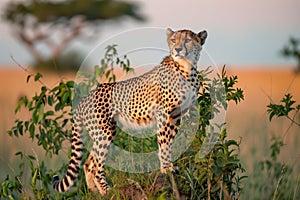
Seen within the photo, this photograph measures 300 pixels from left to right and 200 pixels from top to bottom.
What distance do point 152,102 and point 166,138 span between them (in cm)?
19

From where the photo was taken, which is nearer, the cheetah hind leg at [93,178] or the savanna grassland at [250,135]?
the cheetah hind leg at [93,178]

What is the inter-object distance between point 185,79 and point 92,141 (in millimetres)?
722

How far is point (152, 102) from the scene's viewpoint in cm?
375

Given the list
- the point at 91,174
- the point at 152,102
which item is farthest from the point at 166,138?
the point at 91,174

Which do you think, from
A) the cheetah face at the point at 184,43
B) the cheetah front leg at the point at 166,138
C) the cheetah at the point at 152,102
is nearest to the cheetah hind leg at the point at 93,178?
the cheetah at the point at 152,102

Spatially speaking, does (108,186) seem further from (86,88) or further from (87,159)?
(86,88)

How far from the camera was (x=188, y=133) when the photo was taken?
385cm

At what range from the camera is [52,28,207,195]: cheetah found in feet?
12.0

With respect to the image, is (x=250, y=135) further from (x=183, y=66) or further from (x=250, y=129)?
(x=183, y=66)

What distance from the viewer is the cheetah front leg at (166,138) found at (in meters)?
3.73

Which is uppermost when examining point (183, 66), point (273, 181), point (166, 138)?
point (183, 66)

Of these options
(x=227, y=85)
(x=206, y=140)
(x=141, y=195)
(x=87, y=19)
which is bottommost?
(x=141, y=195)

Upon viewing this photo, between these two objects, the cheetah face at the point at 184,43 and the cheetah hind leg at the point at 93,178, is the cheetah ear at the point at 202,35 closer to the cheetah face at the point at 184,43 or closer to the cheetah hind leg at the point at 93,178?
the cheetah face at the point at 184,43

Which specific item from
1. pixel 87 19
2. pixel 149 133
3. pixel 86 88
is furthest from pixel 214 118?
pixel 87 19
